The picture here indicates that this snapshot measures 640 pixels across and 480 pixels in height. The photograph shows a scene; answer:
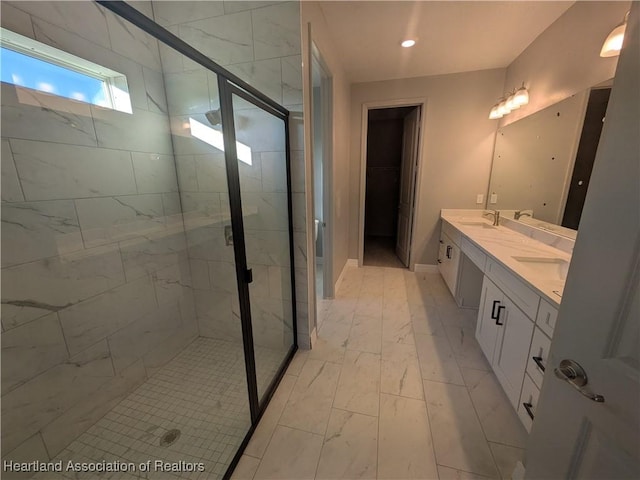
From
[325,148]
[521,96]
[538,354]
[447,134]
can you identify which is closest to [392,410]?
[538,354]

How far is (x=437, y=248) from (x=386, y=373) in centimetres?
227

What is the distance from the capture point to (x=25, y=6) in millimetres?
1131

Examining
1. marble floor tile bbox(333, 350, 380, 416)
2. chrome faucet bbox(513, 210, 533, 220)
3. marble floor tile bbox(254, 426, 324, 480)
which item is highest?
chrome faucet bbox(513, 210, 533, 220)

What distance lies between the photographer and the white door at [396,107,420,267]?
11.4 ft

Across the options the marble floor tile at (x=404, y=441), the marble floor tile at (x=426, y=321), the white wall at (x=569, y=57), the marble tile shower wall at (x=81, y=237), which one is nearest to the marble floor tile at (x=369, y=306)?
the marble floor tile at (x=426, y=321)

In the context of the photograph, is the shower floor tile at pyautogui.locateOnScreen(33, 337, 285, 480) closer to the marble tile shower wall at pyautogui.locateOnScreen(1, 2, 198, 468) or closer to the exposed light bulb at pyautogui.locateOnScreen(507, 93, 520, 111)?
the marble tile shower wall at pyautogui.locateOnScreen(1, 2, 198, 468)

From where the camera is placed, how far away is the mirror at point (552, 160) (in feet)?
5.70

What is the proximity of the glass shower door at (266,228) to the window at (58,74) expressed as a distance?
82 cm

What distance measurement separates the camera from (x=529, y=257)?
1.68m

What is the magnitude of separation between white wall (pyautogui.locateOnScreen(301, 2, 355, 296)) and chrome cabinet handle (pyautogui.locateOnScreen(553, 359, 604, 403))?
1504mm

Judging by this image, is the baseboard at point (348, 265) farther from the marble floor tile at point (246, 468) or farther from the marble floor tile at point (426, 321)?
the marble floor tile at point (246, 468)

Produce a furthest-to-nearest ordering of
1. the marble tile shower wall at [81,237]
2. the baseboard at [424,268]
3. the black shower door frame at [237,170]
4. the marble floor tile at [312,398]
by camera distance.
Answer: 1. the baseboard at [424,268]
2. the marble floor tile at [312,398]
3. the marble tile shower wall at [81,237]
4. the black shower door frame at [237,170]

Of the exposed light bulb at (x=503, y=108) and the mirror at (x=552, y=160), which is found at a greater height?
the exposed light bulb at (x=503, y=108)

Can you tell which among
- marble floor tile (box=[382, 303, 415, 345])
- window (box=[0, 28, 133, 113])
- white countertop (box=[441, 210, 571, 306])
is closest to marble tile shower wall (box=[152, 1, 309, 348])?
window (box=[0, 28, 133, 113])
